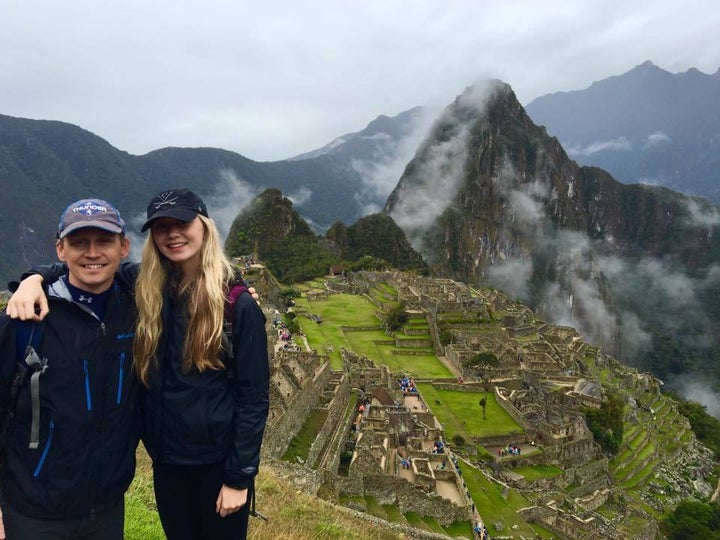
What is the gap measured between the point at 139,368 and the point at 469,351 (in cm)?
3160

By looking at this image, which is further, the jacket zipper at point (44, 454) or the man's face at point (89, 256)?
the man's face at point (89, 256)

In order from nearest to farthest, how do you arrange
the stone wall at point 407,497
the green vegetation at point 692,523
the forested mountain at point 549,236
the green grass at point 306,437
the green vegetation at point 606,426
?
the green grass at point 306,437, the stone wall at point 407,497, the green vegetation at point 692,523, the green vegetation at point 606,426, the forested mountain at point 549,236

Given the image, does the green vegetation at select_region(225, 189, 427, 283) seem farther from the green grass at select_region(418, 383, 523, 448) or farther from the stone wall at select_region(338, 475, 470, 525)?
the stone wall at select_region(338, 475, 470, 525)

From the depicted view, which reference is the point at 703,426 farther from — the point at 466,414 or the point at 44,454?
the point at 44,454

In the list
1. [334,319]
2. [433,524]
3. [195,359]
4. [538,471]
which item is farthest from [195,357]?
[334,319]

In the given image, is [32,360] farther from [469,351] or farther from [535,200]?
[535,200]

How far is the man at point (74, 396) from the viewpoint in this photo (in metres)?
2.66

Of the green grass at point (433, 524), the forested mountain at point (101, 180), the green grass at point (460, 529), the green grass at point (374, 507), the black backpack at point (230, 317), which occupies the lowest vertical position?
the green grass at point (460, 529)

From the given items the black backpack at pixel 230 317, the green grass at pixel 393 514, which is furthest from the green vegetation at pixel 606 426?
the black backpack at pixel 230 317

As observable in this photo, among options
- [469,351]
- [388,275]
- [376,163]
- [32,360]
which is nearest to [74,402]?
[32,360]

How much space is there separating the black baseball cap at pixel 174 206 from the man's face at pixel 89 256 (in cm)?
22

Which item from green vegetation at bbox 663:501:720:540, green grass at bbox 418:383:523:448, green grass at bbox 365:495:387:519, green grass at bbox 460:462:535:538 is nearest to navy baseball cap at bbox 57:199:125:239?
green grass at bbox 365:495:387:519

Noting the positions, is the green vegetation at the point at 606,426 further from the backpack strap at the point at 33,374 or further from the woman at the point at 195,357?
the backpack strap at the point at 33,374

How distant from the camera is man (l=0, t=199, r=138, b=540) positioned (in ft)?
8.73
